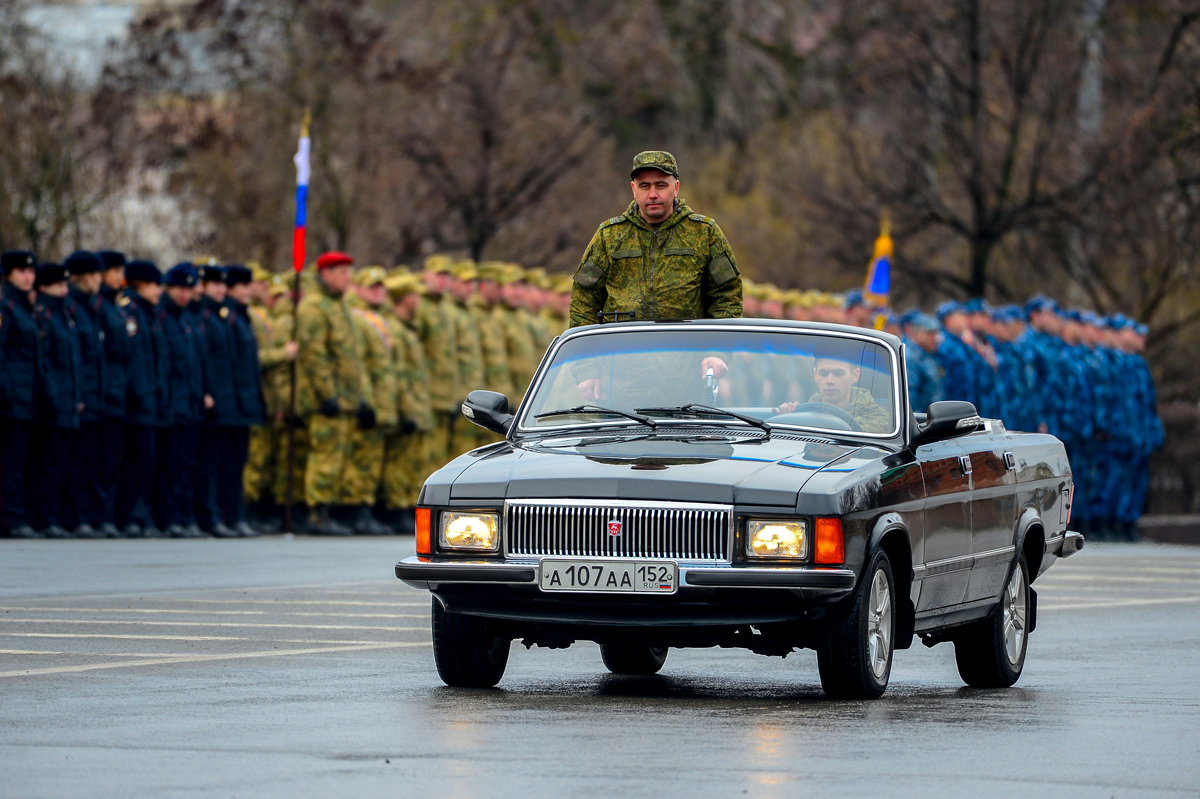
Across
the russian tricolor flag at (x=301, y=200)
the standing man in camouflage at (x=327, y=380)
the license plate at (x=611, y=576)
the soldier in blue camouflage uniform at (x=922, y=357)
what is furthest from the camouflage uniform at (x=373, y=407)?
the license plate at (x=611, y=576)

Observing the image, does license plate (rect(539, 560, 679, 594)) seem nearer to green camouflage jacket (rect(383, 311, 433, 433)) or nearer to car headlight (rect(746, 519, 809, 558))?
car headlight (rect(746, 519, 809, 558))

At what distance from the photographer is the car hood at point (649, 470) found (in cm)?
938

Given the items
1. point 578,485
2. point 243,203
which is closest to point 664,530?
point 578,485

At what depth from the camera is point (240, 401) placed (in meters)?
22.8

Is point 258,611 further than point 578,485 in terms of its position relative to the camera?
Yes

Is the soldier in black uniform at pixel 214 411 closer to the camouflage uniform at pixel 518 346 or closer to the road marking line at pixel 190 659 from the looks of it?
the camouflage uniform at pixel 518 346

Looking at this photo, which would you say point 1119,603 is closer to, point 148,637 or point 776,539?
point 148,637

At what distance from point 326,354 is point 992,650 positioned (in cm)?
1392

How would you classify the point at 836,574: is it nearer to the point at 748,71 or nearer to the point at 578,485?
the point at 578,485

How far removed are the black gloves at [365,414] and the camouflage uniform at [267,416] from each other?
32.0 inches

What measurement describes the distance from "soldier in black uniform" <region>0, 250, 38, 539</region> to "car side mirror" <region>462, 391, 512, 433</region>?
10.5 meters

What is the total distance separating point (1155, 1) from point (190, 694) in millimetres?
35668

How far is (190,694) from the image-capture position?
31.4 feet

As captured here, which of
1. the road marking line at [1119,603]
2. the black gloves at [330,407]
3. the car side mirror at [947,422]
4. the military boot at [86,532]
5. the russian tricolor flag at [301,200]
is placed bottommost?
the road marking line at [1119,603]
